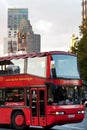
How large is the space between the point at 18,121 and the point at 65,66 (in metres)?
3.35

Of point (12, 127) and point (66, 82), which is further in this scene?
point (12, 127)

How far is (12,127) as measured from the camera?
24.9 metres

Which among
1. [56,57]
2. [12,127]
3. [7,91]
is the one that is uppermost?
[56,57]

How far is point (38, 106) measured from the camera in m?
22.8

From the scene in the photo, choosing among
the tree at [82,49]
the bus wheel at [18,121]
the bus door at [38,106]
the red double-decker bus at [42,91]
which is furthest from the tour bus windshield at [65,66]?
the tree at [82,49]

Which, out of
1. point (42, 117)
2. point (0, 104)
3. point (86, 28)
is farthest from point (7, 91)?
point (86, 28)

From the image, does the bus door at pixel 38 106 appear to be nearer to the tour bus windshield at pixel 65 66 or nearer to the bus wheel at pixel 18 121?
the bus wheel at pixel 18 121

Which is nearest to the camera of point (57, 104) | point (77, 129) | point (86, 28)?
point (57, 104)

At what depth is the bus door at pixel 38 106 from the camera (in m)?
22.6

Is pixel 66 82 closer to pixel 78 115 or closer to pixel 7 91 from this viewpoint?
pixel 78 115

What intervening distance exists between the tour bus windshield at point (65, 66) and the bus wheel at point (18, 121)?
2.67 metres

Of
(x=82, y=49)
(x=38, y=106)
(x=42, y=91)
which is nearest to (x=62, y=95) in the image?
(x=42, y=91)

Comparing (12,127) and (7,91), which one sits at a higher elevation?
(7,91)

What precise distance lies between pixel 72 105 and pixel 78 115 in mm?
620
